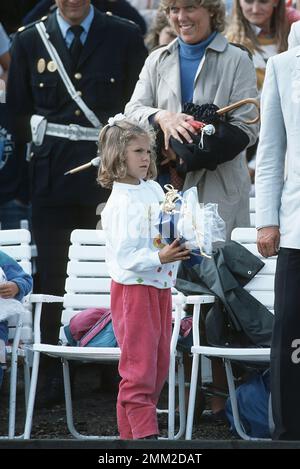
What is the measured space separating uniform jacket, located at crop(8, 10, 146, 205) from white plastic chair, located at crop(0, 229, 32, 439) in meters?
0.48

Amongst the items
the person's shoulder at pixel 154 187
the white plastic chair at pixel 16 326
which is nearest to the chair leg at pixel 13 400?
the white plastic chair at pixel 16 326

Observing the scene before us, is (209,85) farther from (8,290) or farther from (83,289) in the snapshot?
(8,290)

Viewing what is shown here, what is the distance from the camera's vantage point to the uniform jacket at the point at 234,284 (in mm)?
6715

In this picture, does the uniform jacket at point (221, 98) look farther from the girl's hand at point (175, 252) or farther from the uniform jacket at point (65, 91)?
the girl's hand at point (175, 252)

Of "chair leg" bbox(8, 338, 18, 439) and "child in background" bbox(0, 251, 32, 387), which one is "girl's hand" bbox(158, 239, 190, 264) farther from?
"chair leg" bbox(8, 338, 18, 439)

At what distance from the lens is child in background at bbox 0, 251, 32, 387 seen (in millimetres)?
6668

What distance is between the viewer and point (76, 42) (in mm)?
7859

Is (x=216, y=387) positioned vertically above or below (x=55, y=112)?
below

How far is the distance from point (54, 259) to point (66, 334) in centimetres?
92

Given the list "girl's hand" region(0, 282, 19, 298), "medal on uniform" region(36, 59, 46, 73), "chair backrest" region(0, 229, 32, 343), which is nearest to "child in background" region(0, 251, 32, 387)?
"girl's hand" region(0, 282, 19, 298)

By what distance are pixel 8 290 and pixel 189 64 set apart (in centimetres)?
162

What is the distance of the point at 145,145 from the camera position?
625cm
